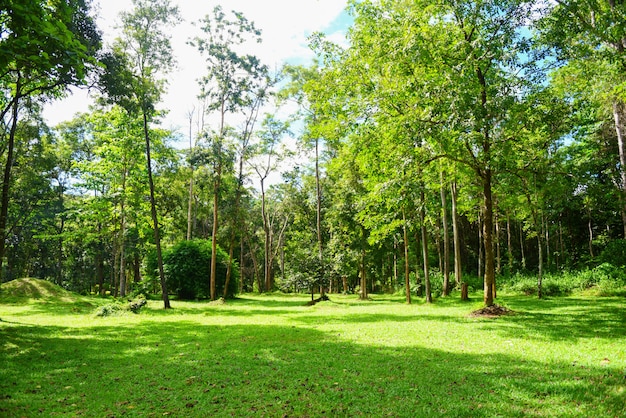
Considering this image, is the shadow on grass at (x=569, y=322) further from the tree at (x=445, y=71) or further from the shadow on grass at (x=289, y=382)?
the shadow on grass at (x=289, y=382)

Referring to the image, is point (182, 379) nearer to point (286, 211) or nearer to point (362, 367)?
point (362, 367)

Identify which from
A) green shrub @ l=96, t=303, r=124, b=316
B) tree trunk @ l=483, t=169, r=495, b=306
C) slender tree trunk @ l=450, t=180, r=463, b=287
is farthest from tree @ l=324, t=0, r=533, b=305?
green shrub @ l=96, t=303, r=124, b=316

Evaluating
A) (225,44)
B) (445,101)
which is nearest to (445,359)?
(445,101)

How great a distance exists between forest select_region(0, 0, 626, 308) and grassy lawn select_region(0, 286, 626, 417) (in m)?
4.20

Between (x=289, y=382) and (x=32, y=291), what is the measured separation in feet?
68.6

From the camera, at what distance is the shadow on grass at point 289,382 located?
192 inches

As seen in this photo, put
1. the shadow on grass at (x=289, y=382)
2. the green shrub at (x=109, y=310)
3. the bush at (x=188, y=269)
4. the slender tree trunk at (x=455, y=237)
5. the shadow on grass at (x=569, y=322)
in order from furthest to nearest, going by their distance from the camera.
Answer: the bush at (x=188, y=269)
the slender tree trunk at (x=455, y=237)
the green shrub at (x=109, y=310)
the shadow on grass at (x=569, y=322)
the shadow on grass at (x=289, y=382)

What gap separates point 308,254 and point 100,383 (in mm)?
19138

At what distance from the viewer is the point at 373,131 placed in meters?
13.1

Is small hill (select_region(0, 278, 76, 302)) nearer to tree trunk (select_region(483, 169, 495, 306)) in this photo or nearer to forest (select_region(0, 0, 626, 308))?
forest (select_region(0, 0, 626, 308))

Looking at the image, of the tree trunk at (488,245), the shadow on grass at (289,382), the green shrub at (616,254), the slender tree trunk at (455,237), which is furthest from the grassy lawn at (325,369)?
the green shrub at (616,254)

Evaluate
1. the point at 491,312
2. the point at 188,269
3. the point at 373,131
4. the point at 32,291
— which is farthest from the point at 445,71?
the point at 32,291

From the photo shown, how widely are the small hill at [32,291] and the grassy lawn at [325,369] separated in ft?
33.5

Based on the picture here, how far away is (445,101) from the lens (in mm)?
10969
